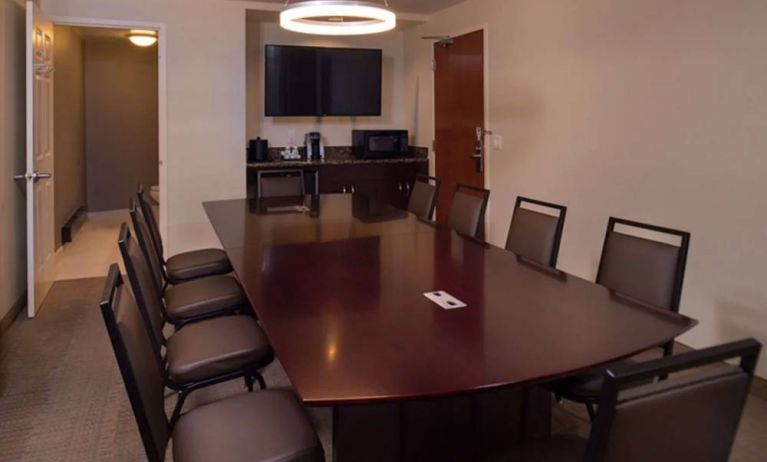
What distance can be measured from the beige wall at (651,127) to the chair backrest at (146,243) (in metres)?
2.72

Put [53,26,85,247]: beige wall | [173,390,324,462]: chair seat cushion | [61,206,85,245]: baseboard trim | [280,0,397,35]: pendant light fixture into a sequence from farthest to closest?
[61,206,85,245]: baseboard trim → [53,26,85,247]: beige wall → [280,0,397,35]: pendant light fixture → [173,390,324,462]: chair seat cushion

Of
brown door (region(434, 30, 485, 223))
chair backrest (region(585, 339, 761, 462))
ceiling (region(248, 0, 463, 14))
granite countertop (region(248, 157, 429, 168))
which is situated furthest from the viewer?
granite countertop (region(248, 157, 429, 168))

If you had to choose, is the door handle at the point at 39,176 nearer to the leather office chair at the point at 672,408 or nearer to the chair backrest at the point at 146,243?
the chair backrest at the point at 146,243

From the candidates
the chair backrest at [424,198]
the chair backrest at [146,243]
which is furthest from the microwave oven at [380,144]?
the chair backrest at [146,243]

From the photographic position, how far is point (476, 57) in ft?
16.3

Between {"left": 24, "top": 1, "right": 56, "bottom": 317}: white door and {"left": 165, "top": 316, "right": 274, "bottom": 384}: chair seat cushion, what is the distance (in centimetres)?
203

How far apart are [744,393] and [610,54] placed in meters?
2.92

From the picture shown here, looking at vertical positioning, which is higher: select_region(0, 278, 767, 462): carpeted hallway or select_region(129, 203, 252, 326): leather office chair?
A: select_region(129, 203, 252, 326): leather office chair

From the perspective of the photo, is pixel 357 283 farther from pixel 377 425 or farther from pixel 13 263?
pixel 13 263

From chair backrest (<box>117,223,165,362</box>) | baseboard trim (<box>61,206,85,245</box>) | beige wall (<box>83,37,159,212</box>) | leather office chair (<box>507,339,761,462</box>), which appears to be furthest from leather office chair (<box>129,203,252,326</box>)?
beige wall (<box>83,37,159,212</box>)

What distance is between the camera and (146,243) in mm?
2707

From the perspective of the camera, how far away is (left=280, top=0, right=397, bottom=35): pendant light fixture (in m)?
2.52

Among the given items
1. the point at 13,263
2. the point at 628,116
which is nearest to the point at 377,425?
the point at 628,116

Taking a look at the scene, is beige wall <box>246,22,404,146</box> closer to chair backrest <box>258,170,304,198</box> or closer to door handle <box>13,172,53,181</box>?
chair backrest <box>258,170,304,198</box>
